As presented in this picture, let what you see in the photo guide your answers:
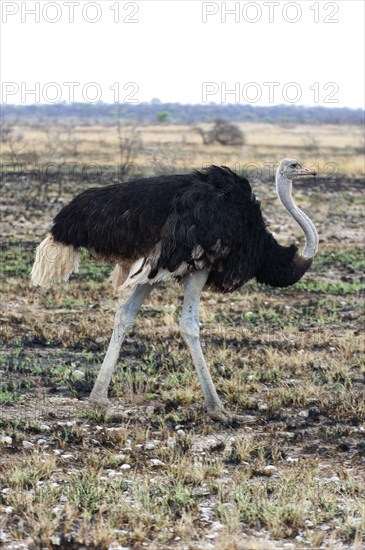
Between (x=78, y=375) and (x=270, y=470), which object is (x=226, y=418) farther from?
(x=78, y=375)

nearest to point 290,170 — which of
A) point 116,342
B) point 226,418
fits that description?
point 116,342

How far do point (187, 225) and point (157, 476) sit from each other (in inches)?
66.6

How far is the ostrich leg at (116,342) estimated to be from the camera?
6.92m

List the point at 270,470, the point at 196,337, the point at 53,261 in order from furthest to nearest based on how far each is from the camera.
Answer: the point at 53,261 → the point at 196,337 → the point at 270,470

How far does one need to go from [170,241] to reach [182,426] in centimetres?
118

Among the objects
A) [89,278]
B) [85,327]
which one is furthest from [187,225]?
[89,278]

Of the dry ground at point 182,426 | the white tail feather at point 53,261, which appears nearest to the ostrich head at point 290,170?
the dry ground at point 182,426

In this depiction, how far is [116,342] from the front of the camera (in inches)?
273

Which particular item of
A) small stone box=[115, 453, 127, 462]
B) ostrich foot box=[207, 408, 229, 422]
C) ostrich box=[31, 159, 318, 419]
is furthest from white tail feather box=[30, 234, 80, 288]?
small stone box=[115, 453, 127, 462]

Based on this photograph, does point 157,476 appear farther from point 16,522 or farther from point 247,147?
point 247,147

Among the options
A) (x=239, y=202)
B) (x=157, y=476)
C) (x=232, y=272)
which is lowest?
(x=157, y=476)

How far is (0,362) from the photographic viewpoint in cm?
812

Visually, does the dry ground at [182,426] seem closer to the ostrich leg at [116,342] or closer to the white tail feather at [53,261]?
the ostrich leg at [116,342]

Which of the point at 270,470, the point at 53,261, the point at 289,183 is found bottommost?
the point at 270,470
